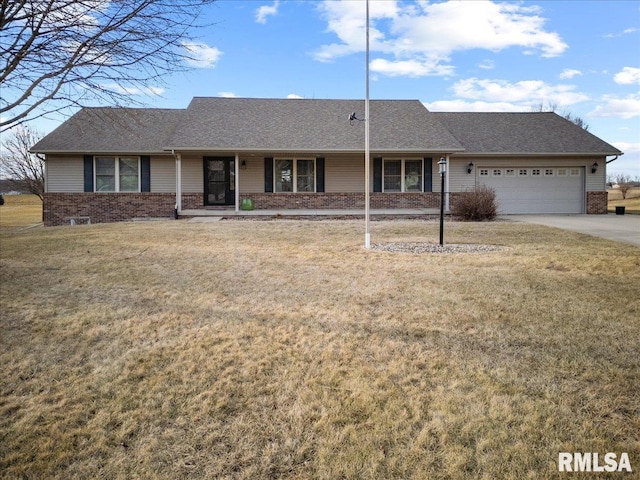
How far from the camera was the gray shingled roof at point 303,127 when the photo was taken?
1727 cm

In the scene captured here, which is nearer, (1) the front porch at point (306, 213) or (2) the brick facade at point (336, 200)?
(1) the front porch at point (306, 213)

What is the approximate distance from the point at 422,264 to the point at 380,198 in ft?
35.7

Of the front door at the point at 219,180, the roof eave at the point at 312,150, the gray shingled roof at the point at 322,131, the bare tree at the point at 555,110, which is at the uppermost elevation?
the bare tree at the point at 555,110

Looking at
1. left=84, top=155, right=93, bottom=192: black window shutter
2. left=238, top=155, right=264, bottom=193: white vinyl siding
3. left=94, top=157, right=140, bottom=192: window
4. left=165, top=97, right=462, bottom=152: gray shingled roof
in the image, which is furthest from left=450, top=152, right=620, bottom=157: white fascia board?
left=84, top=155, right=93, bottom=192: black window shutter

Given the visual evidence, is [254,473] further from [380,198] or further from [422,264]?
[380,198]

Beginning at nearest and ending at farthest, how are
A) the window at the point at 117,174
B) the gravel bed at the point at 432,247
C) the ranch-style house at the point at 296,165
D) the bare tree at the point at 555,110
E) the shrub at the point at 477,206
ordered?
1. the gravel bed at the point at 432,247
2. the shrub at the point at 477,206
3. the ranch-style house at the point at 296,165
4. the window at the point at 117,174
5. the bare tree at the point at 555,110

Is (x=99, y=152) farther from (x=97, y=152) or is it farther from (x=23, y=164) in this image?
(x=23, y=164)

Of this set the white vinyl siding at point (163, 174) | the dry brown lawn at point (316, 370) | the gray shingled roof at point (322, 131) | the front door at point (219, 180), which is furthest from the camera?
the front door at point (219, 180)

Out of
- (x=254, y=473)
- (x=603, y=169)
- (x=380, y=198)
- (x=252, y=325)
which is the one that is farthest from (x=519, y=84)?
(x=254, y=473)

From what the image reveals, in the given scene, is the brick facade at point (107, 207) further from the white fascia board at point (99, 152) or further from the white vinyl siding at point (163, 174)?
the white fascia board at point (99, 152)

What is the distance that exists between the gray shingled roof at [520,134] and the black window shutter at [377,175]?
12.4ft

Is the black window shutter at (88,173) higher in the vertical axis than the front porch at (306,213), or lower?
higher

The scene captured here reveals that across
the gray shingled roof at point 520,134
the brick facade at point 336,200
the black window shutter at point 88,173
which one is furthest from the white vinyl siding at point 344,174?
the black window shutter at point 88,173

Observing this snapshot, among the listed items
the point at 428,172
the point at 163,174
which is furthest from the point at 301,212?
the point at 163,174
